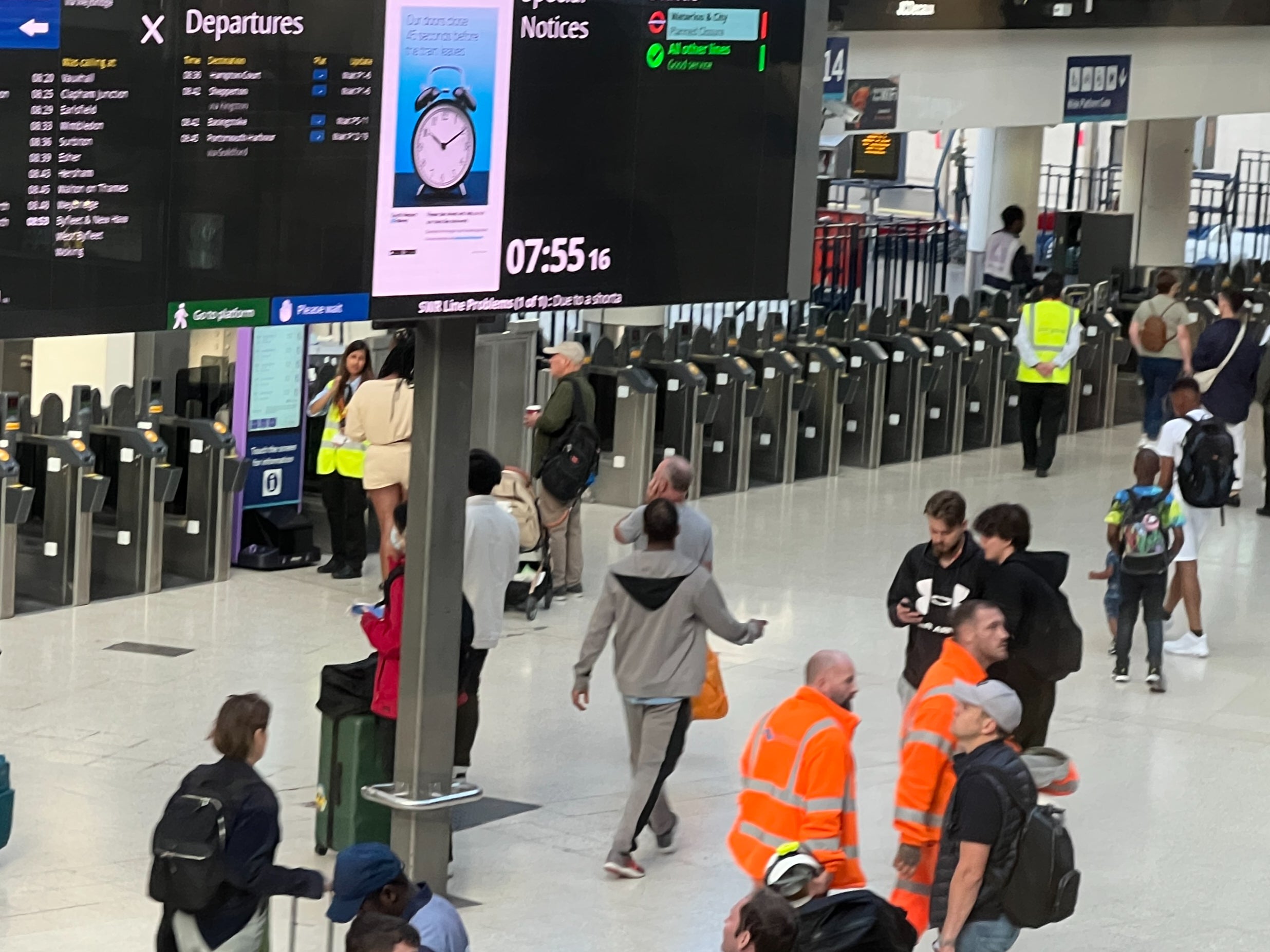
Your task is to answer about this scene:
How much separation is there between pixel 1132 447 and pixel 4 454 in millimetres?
9980

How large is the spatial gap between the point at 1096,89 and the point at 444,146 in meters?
11.7

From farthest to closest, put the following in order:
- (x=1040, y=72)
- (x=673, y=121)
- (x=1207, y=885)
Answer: (x=1040, y=72) < (x=1207, y=885) < (x=673, y=121)

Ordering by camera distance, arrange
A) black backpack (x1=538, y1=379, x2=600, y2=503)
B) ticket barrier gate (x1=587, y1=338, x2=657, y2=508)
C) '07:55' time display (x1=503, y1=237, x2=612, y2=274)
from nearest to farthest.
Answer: '07:55' time display (x1=503, y1=237, x2=612, y2=274)
black backpack (x1=538, y1=379, x2=600, y2=503)
ticket barrier gate (x1=587, y1=338, x2=657, y2=508)

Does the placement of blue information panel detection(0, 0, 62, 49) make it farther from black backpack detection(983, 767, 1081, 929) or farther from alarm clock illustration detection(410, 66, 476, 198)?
black backpack detection(983, 767, 1081, 929)

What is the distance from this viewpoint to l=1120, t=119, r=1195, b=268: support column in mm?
22516

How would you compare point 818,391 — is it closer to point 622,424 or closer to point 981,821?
point 622,424

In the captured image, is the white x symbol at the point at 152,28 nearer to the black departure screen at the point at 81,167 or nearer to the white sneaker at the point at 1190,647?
the black departure screen at the point at 81,167

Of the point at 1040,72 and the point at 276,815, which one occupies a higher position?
the point at 1040,72

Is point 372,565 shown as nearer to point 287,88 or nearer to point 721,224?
point 721,224

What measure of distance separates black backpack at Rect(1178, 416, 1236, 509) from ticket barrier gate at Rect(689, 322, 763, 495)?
4.06m

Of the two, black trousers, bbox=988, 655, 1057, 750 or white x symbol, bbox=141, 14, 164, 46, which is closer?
white x symbol, bbox=141, 14, 164, 46

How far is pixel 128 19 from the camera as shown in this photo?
5453 millimetres

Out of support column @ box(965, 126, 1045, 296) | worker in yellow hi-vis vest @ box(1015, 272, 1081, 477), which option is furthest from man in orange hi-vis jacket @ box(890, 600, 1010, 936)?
support column @ box(965, 126, 1045, 296)

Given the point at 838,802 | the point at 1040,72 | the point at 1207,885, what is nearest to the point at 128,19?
the point at 838,802
